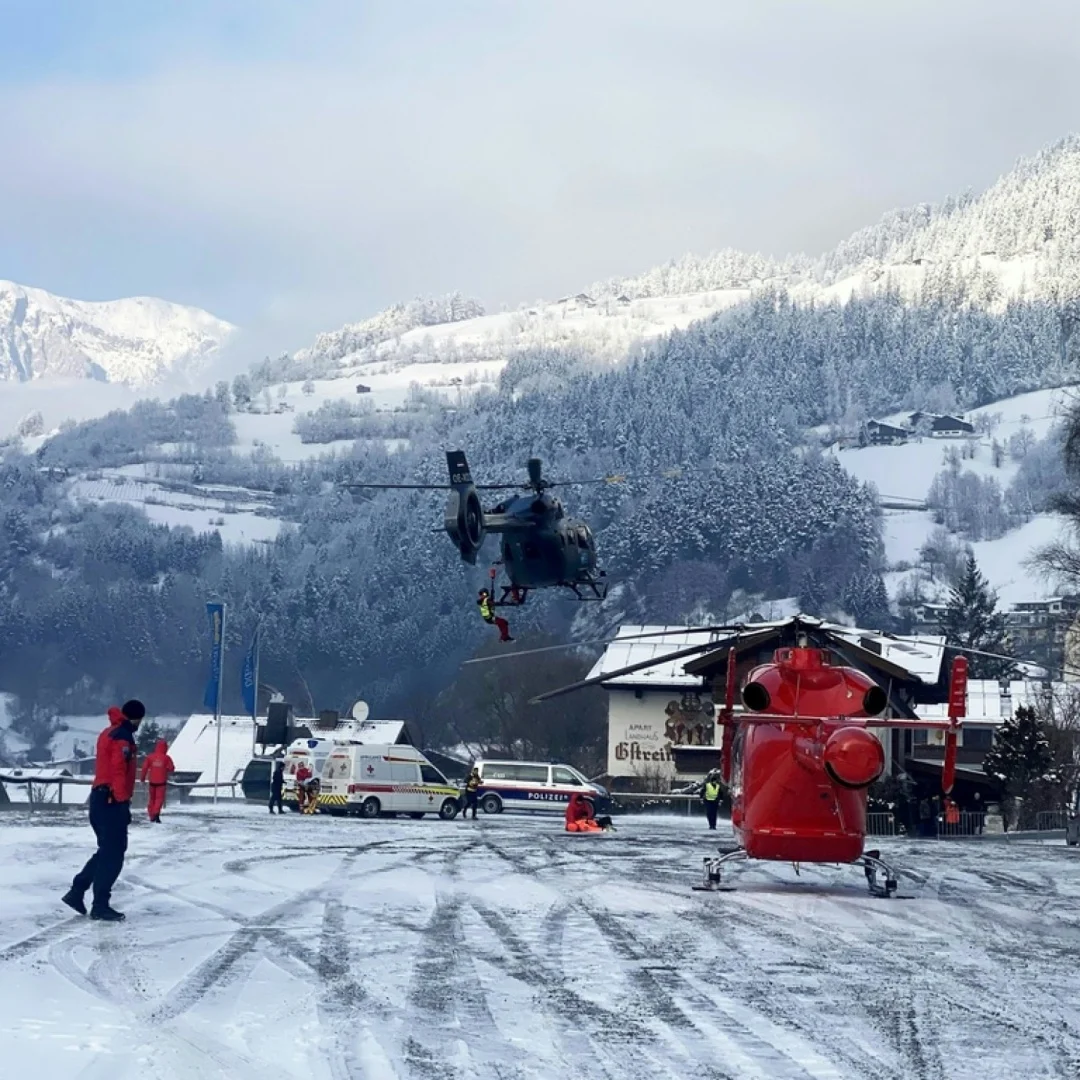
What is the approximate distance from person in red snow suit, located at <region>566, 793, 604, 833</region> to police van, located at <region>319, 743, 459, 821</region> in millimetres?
9983

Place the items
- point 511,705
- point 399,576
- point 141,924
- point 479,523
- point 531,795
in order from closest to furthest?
point 141,924
point 479,523
point 531,795
point 511,705
point 399,576

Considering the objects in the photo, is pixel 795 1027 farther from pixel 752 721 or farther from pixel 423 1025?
pixel 752 721

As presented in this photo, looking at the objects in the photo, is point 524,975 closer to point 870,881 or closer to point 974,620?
point 870,881

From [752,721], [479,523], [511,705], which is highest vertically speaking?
[479,523]

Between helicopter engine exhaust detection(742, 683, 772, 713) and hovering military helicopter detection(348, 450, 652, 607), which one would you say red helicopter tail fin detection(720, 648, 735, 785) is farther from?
hovering military helicopter detection(348, 450, 652, 607)

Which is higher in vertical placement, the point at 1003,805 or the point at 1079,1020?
the point at 1079,1020

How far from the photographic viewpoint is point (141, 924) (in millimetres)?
15133

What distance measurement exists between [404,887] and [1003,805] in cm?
4132

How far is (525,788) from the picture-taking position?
5562cm

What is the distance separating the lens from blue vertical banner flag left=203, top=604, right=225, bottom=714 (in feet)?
182

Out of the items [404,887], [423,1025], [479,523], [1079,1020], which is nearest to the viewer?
[423,1025]

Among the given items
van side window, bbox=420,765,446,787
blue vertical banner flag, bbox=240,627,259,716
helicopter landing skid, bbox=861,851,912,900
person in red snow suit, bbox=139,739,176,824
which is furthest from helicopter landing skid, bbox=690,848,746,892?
blue vertical banner flag, bbox=240,627,259,716

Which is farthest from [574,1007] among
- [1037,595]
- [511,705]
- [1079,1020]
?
[1037,595]

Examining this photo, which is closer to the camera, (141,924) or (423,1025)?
(423,1025)
